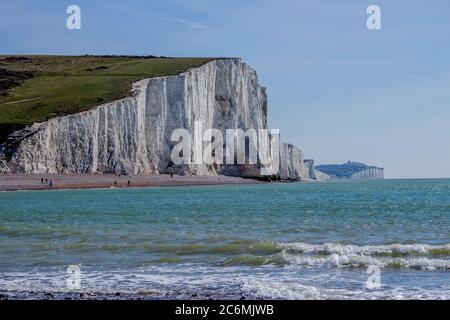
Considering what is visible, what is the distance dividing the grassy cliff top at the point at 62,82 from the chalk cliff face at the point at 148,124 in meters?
2.06

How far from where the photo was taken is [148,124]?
232ft

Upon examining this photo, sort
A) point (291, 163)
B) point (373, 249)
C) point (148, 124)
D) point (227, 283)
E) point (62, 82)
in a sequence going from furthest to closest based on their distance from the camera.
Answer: point (291, 163) < point (62, 82) < point (148, 124) < point (373, 249) < point (227, 283)

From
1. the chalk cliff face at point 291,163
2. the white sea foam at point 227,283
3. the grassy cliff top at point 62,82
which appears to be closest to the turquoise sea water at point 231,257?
the white sea foam at point 227,283

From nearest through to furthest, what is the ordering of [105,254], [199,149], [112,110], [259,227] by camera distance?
[105,254]
[259,227]
[112,110]
[199,149]

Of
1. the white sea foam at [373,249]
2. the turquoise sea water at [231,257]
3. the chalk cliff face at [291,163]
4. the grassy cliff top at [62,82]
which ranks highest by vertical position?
the grassy cliff top at [62,82]

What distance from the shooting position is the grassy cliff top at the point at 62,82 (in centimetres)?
6569

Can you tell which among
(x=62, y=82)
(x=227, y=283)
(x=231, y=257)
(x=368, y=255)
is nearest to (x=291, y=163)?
(x=62, y=82)

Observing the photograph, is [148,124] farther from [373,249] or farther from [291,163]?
[373,249]

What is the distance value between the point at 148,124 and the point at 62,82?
20.1 meters

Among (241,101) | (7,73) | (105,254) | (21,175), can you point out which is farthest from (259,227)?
(7,73)

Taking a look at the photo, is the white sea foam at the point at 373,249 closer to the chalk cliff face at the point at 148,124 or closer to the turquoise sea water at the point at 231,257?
the turquoise sea water at the point at 231,257
